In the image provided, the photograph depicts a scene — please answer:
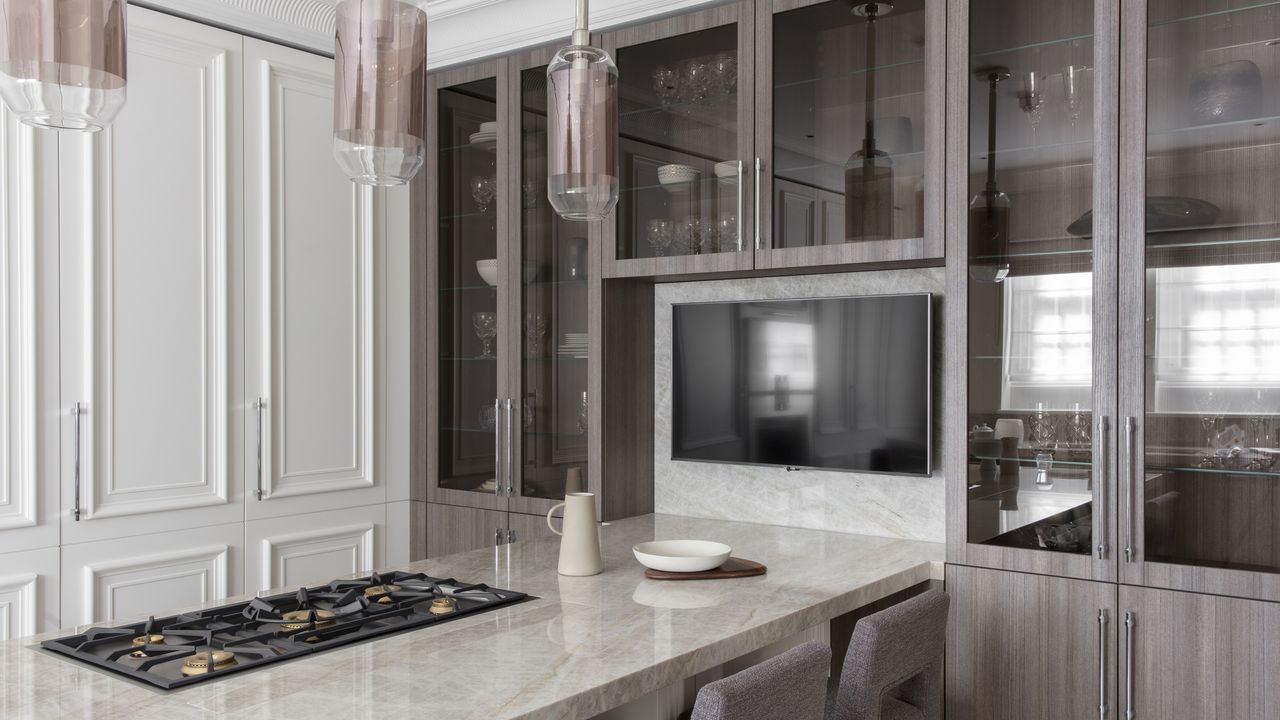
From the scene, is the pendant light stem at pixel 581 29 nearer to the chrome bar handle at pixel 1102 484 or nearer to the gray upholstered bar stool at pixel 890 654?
the gray upholstered bar stool at pixel 890 654

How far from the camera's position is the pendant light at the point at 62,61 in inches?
41.7

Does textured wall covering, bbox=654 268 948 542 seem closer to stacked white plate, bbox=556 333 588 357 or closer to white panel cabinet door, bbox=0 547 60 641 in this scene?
stacked white plate, bbox=556 333 588 357

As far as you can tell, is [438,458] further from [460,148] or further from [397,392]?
[460,148]

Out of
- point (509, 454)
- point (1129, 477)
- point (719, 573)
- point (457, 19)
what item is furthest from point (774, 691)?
point (457, 19)

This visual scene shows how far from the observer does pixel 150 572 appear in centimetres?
281

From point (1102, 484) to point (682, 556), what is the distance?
3.16 ft

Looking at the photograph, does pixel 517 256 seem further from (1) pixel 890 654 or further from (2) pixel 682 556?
(1) pixel 890 654

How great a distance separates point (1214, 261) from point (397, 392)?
257 centimetres

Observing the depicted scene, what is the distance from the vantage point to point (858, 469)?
108 inches

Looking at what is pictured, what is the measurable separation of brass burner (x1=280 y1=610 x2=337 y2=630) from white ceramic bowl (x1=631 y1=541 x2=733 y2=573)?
28.0 inches

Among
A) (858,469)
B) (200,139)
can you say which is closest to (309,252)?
(200,139)

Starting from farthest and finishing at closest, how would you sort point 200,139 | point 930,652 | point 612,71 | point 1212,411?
point 200,139 → point 1212,411 → point 930,652 → point 612,71

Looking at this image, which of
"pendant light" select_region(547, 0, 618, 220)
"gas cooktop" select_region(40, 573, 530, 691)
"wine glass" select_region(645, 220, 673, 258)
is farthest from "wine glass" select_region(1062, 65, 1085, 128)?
"gas cooktop" select_region(40, 573, 530, 691)

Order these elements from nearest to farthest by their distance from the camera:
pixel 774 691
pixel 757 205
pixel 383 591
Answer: pixel 774 691 < pixel 383 591 < pixel 757 205
